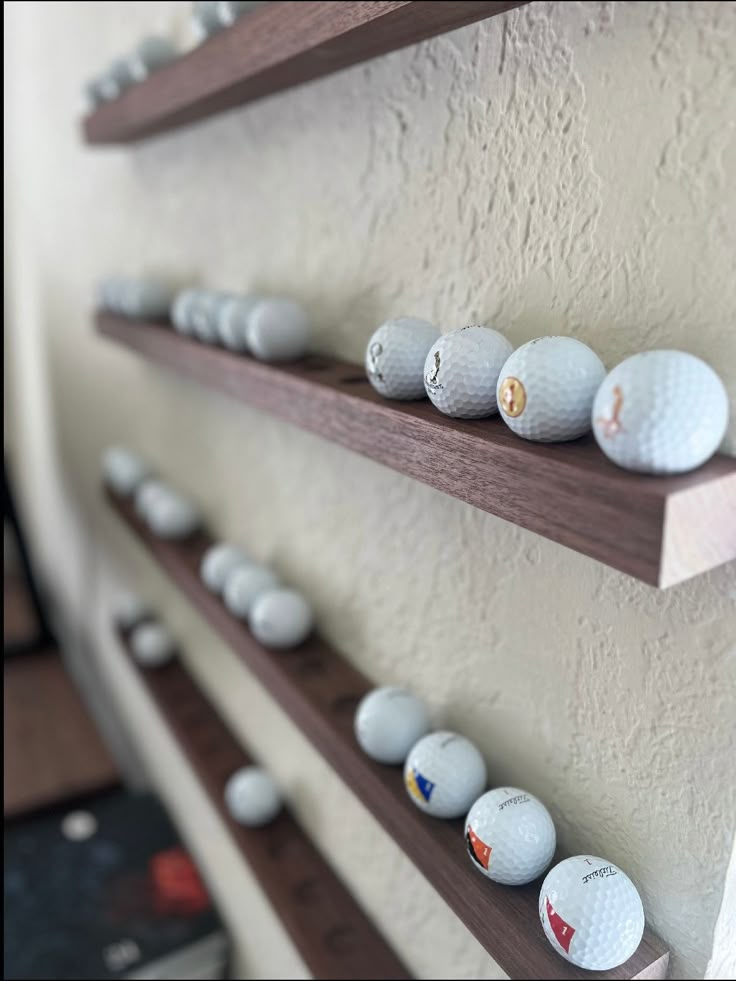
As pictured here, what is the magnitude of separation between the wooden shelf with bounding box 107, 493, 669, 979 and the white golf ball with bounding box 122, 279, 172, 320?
0.38 metres

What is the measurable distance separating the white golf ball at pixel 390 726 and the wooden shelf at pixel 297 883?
30cm

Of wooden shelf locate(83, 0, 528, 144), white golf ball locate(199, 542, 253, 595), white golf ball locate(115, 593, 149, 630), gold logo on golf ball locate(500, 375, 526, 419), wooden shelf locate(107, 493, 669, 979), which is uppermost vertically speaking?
wooden shelf locate(83, 0, 528, 144)

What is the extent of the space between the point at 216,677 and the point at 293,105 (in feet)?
2.81

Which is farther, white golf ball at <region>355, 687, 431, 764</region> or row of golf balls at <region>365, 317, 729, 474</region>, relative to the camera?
white golf ball at <region>355, 687, 431, 764</region>

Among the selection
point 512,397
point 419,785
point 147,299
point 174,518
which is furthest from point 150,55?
point 419,785

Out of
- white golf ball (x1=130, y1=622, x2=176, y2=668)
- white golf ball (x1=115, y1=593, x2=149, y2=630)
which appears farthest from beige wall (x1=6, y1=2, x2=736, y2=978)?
white golf ball (x1=115, y1=593, x2=149, y2=630)

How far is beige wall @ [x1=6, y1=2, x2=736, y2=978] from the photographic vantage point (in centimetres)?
45

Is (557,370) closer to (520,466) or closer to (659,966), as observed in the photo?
(520,466)

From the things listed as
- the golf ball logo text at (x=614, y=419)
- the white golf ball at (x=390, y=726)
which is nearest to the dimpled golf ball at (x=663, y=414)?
the golf ball logo text at (x=614, y=419)

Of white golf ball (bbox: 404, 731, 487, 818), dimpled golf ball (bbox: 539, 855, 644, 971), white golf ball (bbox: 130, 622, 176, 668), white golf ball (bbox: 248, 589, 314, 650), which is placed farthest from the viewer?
white golf ball (bbox: 130, 622, 176, 668)

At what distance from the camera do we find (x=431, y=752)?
0.63m

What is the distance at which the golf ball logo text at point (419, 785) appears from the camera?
61cm

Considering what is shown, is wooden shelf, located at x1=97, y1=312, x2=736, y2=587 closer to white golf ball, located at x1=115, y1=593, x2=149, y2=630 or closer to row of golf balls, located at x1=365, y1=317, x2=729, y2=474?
row of golf balls, located at x1=365, y1=317, x2=729, y2=474

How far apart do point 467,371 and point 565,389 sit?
0.25 ft
